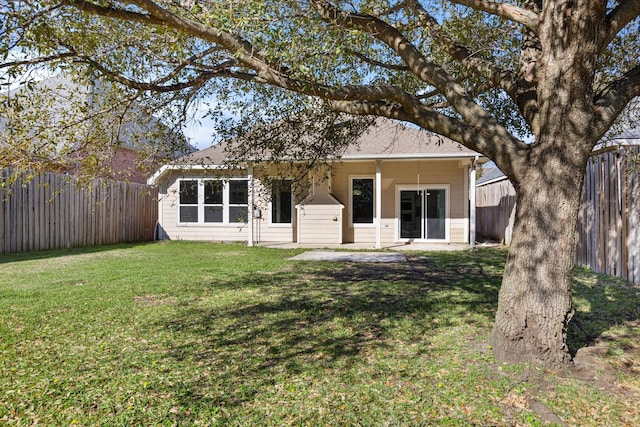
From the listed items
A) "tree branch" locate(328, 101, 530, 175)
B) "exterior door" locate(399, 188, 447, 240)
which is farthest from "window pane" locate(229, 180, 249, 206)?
"tree branch" locate(328, 101, 530, 175)

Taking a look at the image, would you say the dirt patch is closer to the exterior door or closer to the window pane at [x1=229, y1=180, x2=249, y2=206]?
the window pane at [x1=229, y1=180, x2=249, y2=206]

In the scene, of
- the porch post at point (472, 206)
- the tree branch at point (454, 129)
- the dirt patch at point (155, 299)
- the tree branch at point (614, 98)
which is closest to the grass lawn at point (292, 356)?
the dirt patch at point (155, 299)

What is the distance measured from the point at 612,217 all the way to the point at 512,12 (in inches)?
213

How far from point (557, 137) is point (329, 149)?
12.6 feet

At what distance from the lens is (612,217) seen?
7.71 metres

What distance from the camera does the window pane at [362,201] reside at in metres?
14.8

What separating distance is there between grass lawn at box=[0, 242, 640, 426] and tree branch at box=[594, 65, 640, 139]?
2094 millimetres

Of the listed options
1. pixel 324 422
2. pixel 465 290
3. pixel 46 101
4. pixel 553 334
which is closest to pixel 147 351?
pixel 324 422

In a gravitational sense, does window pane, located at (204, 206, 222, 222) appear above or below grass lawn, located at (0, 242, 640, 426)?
above

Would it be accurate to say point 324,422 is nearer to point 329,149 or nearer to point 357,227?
point 329,149

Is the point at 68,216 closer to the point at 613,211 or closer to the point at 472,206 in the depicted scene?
the point at 472,206

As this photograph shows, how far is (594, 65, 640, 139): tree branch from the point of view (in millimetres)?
3627

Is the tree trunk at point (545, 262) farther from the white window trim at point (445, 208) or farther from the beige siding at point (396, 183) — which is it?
the white window trim at point (445, 208)

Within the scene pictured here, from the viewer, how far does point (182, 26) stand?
3598 millimetres
